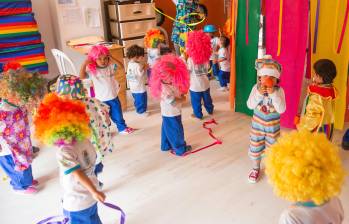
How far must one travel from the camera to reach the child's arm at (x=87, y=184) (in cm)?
167

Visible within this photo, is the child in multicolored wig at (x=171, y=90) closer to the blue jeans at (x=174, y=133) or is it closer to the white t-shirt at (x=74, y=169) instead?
the blue jeans at (x=174, y=133)

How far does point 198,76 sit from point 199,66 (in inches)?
4.4

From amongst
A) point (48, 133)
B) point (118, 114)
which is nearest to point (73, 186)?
point (48, 133)

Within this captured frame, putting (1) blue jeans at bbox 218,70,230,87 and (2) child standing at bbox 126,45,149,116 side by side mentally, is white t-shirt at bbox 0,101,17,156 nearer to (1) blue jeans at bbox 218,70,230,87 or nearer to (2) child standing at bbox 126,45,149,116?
(2) child standing at bbox 126,45,149,116

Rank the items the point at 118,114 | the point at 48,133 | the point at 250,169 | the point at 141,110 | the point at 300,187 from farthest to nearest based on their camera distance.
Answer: the point at 141,110, the point at 118,114, the point at 250,169, the point at 48,133, the point at 300,187

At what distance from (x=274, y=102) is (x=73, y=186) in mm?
1451

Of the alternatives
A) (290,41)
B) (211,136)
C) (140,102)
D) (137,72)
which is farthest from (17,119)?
(290,41)

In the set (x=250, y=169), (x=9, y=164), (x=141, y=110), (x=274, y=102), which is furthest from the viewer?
(x=141, y=110)

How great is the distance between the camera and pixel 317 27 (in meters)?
3.07

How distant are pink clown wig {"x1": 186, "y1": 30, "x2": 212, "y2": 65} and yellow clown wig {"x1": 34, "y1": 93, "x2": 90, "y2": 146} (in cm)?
194

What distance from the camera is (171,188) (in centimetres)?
262

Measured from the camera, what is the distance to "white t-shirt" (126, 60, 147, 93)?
3.74 meters

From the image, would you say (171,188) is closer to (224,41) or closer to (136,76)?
(136,76)

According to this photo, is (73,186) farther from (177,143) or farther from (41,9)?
(41,9)
